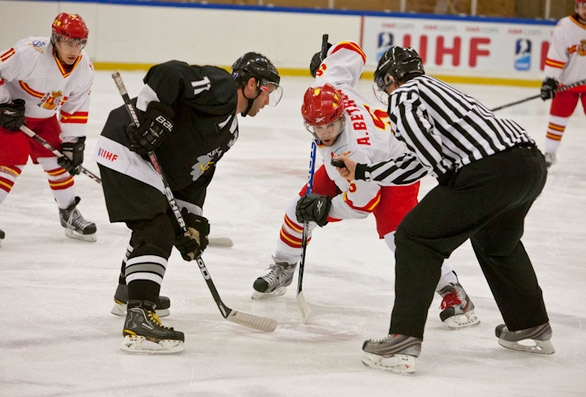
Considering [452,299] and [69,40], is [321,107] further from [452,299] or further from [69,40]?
[69,40]

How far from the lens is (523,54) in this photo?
11086 mm

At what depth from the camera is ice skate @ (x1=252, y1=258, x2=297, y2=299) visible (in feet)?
10.9

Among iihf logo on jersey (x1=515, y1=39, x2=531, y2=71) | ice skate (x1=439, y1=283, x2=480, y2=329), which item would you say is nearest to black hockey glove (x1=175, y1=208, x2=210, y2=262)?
ice skate (x1=439, y1=283, x2=480, y2=329)

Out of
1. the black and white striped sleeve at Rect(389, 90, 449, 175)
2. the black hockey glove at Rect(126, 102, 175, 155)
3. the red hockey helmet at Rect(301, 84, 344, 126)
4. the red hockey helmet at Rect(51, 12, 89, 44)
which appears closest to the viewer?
the black and white striped sleeve at Rect(389, 90, 449, 175)

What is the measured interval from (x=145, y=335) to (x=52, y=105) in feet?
5.73

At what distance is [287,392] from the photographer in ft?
7.89

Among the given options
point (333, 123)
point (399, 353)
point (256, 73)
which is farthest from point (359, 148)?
point (399, 353)

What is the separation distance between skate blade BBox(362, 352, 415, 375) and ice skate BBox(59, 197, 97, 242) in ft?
6.36

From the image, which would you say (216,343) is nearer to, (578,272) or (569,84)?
(578,272)

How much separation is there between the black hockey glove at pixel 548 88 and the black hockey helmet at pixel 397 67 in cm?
392

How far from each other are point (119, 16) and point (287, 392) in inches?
354

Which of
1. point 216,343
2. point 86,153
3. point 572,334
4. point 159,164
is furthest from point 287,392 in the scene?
point 86,153

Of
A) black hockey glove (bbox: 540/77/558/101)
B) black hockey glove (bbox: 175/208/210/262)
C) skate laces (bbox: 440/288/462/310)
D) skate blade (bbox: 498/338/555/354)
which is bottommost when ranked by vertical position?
skate blade (bbox: 498/338/555/354)

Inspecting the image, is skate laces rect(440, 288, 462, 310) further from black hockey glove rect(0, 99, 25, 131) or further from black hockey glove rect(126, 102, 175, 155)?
black hockey glove rect(0, 99, 25, 131)
